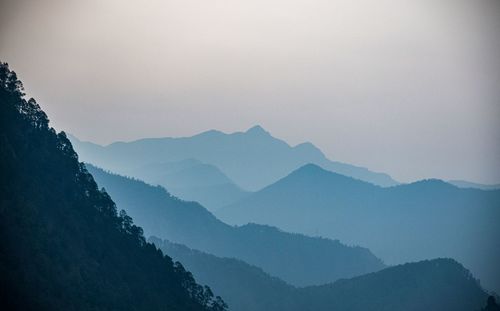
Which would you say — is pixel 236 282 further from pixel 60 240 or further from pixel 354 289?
pixel 60 240

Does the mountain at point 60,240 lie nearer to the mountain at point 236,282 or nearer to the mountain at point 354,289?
the mountain at point 236,282

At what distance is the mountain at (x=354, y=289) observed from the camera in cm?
16588

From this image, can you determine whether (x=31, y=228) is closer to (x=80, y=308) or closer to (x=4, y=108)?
(x=80, y=308)

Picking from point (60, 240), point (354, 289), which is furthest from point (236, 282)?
point (60, 240)

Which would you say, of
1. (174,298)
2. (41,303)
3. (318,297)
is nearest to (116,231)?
(174,298)

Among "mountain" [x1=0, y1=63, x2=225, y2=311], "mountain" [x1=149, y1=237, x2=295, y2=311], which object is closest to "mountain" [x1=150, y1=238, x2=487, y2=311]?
"mountain" [x1=149, y1=237, x2=295, y2=311]

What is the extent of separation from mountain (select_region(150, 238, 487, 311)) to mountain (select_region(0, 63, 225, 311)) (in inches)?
2913

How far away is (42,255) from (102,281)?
9.78m

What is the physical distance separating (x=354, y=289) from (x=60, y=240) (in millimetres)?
114046

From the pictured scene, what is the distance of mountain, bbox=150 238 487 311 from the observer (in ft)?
544

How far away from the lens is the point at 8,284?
66.5 meters

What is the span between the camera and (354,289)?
175750 millimetres

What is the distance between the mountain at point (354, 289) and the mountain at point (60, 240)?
7400 centimetres

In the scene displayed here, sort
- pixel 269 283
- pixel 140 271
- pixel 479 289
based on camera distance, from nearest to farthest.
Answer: pixel 140 271 < pixel 479 289 < pixel 269 283
